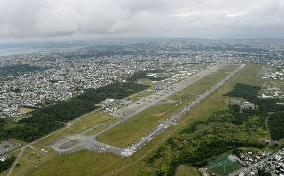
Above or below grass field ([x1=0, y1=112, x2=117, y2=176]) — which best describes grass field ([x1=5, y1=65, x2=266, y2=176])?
below

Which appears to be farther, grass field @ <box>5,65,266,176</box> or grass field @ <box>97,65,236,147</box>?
grass field @ <box>97,65,236,147</box>

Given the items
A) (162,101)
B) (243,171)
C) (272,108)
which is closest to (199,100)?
(162,101)

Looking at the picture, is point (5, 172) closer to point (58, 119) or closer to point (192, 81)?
point (58, 119)

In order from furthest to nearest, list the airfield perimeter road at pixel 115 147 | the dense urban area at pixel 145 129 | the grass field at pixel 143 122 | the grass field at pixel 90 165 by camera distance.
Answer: the grass field at pixel 143 122 → the airfield perimeter road at pixel 115 147 → the dense urban area at pixel 145 129 → the grass field at pixel 90 165

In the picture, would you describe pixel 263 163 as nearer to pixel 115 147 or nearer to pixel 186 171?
pixel 186 171

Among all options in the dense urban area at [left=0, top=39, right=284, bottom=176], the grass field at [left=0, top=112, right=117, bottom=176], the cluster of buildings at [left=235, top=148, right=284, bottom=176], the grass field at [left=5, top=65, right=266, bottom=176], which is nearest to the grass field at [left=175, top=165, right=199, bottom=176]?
the dense urban area at [left=0, top=39, right=284, bottom=176]

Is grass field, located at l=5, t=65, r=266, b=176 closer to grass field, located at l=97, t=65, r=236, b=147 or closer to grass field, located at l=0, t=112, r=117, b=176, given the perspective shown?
grass field, located at l=0, t=112, r=117, b=176

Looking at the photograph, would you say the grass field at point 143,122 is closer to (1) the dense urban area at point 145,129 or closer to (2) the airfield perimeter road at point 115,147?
(1) the dense urban area at point 145,129

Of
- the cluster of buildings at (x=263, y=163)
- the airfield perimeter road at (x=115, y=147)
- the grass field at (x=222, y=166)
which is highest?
the airfield perimeter road at (x=115, y=147)

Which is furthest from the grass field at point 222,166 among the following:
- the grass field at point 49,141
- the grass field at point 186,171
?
the grass field at point 49,141
